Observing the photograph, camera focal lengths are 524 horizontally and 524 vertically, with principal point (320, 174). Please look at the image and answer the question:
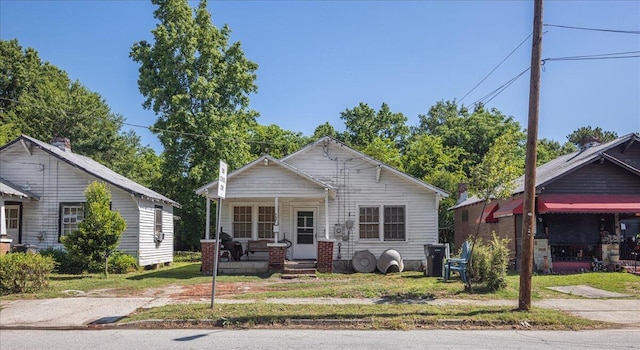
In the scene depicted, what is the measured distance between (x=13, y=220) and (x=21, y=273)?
29.1 ft

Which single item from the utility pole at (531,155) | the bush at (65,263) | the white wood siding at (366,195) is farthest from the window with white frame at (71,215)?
the utility pole at (531,155)

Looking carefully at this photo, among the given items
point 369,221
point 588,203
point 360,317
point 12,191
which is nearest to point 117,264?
point 12,191

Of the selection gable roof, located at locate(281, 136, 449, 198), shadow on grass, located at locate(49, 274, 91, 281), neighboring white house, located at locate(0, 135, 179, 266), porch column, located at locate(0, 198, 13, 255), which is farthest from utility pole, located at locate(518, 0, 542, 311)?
porch column, located at locate(0, 198, 13, 255)

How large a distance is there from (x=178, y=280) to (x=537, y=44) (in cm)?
1247

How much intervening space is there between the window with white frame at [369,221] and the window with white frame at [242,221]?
457 centimetres

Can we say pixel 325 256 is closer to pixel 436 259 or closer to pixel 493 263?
pixel 436 259

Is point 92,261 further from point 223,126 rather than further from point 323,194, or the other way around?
point 223,126

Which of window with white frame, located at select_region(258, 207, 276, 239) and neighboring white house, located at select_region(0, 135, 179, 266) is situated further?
window with white frame, located at select_region(258, 207, 276, 239)

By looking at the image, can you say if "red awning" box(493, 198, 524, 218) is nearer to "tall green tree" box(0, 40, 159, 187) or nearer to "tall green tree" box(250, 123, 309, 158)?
"tall green tree" box(250, 123, 309, 158)

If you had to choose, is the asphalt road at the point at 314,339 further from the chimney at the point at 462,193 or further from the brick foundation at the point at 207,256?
→ the chimney at the point at 462,193

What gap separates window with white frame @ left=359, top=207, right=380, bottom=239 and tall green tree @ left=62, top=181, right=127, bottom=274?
9.20 metres

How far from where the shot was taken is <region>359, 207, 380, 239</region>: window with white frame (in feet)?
69.3

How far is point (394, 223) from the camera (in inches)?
829

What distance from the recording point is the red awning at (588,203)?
61.9ft
